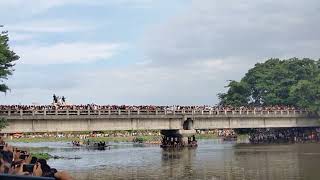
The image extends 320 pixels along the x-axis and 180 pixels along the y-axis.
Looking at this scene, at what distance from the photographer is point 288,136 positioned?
91.1 meters

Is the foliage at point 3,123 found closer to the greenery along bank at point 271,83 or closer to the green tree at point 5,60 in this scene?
the green tree at point 5,60

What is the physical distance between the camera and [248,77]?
401ft

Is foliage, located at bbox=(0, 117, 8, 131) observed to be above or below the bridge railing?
below

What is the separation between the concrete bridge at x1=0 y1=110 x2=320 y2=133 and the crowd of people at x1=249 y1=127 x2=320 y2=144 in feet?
6.47

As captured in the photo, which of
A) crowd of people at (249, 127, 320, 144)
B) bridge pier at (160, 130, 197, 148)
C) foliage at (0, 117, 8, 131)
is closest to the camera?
foliage at (0, 117, 8, 131)

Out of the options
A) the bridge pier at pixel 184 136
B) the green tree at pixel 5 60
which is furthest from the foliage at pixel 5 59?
the bridge pier at pixel 184 136

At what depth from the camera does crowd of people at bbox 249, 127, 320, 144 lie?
88812mm

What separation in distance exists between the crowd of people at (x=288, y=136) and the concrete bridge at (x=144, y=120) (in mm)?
1971

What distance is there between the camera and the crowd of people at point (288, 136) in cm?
8881

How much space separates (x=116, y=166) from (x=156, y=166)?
11.4 feet

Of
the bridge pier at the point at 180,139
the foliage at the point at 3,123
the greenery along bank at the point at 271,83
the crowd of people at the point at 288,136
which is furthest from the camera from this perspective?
the greenery along bank at the point at 271,83

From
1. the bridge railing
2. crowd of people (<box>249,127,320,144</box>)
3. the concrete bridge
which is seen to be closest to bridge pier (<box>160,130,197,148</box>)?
the concrete bridge

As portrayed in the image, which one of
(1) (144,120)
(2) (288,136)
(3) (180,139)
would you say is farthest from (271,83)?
(1) (144,120)

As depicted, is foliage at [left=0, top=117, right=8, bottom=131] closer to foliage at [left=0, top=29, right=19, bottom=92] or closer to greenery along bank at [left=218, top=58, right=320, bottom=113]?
foliage at [left=0, top=29, right=19, bottom=92]
